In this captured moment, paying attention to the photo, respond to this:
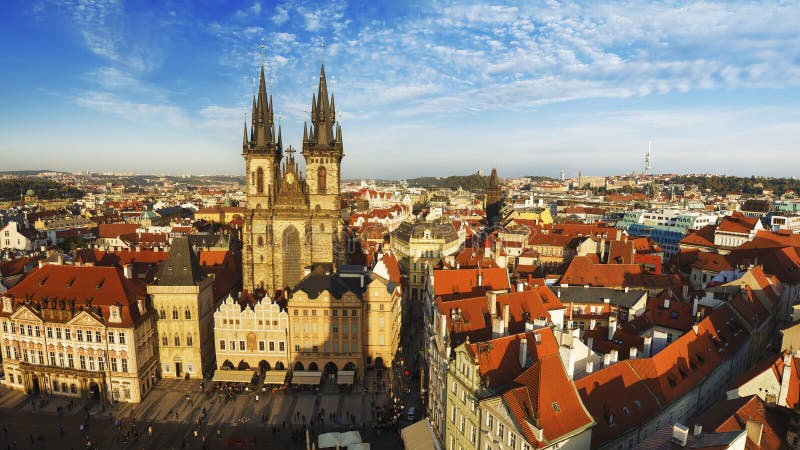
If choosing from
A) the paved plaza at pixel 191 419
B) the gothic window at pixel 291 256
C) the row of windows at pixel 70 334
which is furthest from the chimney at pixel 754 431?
the gothic window at pixel 291 256

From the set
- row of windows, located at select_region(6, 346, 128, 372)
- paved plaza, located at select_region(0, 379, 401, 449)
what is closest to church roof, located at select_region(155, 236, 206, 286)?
row of windows, located at select_region(6, 346, 128, 372)

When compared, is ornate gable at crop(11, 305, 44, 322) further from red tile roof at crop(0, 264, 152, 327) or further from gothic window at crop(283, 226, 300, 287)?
gothic window at crop(283, 226, 300, 287)

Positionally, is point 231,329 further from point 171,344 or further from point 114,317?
point 114,317

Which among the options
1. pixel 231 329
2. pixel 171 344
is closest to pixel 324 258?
pixel 231 329

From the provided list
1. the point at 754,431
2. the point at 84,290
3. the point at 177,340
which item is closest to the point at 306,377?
the point at 177,340

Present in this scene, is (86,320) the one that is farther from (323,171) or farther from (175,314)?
(323,171)

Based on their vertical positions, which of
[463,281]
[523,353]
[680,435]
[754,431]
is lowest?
[754,431]

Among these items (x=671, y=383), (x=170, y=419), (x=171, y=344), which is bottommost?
(x=170, y=419)
